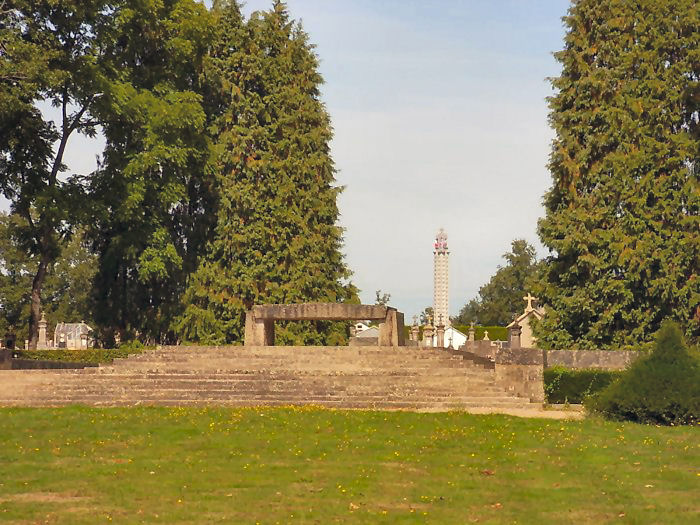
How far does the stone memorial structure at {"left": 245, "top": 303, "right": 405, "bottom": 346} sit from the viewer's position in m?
33.5

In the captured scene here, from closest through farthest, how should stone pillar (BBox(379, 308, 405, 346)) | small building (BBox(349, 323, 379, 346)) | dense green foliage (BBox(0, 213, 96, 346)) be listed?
stone pillar (BBox(379, 308, 405, 346))
small building (BBox(349, 323, 379, 346))
dense green foliage (BBox(0, 213, 96, 346))

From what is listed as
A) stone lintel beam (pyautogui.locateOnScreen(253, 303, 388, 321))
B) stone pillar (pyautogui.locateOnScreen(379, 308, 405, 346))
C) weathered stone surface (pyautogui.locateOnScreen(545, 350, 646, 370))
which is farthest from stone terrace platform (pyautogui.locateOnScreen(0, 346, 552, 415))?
weathered stone surface (pyautogui.locateOnScreen(545, 350, 646, 370))

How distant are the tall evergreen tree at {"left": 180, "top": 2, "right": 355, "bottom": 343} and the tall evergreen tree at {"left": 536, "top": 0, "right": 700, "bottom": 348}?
38.8 feet

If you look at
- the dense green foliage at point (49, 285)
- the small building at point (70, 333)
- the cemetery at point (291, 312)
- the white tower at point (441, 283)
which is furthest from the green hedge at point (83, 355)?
the white tower at point (441, 283)

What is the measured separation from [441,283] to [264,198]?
169 feet

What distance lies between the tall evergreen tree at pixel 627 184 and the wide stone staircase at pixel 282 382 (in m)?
13.2

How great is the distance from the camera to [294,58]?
5159 cm

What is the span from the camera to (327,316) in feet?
111

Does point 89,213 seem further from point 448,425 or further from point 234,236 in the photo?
point 448,425

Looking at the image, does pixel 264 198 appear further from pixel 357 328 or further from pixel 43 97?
pixel 357 328

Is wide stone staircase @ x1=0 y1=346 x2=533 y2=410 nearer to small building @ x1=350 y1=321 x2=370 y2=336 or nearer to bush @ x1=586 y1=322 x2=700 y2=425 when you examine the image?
bush @ x1=586 y1=322 x2=700 y2=425

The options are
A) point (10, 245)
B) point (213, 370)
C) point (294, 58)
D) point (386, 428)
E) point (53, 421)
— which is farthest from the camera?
point (10, 245)

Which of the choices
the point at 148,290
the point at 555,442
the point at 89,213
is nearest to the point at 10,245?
the point at 148,290

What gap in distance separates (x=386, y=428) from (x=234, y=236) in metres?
28.7
